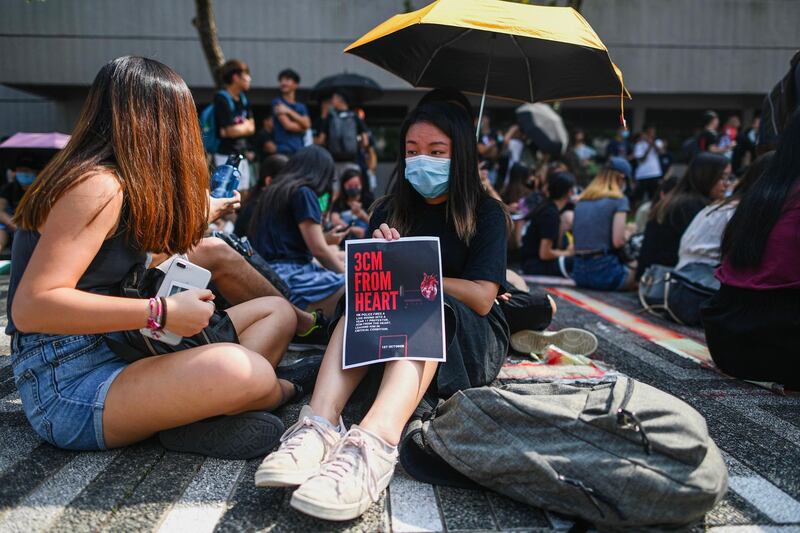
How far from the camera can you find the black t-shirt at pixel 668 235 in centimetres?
548

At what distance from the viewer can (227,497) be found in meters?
1.91

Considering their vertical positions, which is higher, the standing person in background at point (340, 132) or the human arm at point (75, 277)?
the standing person in background at point (340, 132)

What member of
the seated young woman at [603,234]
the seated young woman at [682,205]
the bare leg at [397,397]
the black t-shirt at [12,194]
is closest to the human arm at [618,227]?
the seated young woman at [603,234]

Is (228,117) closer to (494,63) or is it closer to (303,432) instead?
(494,63)

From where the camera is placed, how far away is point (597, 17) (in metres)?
14.9

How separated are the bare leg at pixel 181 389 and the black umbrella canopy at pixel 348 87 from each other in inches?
280

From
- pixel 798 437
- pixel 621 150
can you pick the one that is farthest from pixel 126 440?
pixel 621 150

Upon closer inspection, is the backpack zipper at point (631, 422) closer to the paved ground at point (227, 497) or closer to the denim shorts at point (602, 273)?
the paved ground at point (227, 497)

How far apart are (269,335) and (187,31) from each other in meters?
13.3

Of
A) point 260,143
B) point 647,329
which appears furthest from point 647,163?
point 647,329

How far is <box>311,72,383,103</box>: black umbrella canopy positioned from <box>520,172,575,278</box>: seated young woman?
347cm

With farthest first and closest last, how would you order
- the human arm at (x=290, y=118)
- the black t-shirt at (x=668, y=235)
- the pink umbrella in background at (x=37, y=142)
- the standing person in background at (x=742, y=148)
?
the standing person in background at (x=742, y=148) → the human arm at (x=290, y=118) → the pink umbrella in background at (x=37, y=142) → the black t-shirt at (x=668, y=235)

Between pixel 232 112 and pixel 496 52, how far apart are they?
377 centimetres

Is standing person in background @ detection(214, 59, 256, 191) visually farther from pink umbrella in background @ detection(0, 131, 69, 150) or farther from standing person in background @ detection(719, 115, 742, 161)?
standing person in background @ detection(719, 115, 742, 161)
